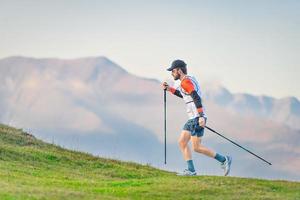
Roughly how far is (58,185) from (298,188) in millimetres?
6856

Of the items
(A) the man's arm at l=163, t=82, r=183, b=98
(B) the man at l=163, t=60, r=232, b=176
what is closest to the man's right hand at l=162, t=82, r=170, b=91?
(A) the man's arm at l=163, t=82, r=183, b=98

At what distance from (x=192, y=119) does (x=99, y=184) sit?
3.44 meters

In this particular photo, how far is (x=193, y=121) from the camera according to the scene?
840 inches

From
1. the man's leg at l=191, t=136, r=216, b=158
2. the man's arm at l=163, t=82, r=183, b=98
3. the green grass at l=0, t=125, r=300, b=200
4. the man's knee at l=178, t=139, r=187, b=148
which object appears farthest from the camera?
the man's arm at l=163, t=82, r=183, b=98

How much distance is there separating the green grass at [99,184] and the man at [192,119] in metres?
0.69

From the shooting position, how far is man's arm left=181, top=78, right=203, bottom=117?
2120 cm

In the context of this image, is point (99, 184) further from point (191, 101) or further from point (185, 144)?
point (191, 101)

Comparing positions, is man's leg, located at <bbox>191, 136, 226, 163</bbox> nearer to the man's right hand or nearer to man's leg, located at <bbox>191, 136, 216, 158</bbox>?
man's leg, located at <bbox>191, 136, 216, 158</bbox>

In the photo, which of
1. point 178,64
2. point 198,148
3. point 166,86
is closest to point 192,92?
point 178,64

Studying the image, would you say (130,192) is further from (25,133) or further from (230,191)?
(25,133)

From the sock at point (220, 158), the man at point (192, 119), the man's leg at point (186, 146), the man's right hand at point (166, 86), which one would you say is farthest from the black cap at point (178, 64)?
the sock at point (220, 158)

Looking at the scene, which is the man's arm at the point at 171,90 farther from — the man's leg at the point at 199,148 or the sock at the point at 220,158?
the sock at the point at 220,158

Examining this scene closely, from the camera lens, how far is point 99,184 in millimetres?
22016

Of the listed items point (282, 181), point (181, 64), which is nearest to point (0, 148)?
point (181, 64)
